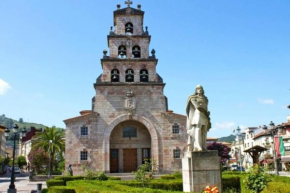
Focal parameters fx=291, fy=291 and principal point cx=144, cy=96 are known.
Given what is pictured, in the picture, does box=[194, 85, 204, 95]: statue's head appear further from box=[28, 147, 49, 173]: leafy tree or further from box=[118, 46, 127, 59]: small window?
box=[28, 147, 49, 173]: leafy tree

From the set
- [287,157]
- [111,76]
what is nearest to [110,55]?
[111,76]

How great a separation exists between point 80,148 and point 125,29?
14.0 m

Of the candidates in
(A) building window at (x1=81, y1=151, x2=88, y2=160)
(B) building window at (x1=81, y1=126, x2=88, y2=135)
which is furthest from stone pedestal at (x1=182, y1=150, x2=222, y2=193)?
(B) building window at (x1=81, y1=126, x2=88, y2=135)

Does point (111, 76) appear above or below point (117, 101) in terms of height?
above

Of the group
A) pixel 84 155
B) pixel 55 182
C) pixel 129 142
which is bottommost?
pixel 55 182

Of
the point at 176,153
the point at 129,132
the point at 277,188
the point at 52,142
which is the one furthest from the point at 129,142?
the point at 277,188

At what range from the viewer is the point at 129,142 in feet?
101

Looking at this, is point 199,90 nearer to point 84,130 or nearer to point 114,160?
point 84,130

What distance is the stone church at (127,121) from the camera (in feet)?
95.7

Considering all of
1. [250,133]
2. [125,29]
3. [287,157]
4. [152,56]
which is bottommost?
[287,157]

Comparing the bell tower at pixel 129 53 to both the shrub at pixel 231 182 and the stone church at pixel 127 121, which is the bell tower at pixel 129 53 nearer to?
the stone church at pixel 127 121

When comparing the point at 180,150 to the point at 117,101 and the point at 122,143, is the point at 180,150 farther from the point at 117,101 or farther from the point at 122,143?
the point at 117,101

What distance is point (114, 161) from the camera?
30500 millimetres

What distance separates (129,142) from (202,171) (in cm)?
2120
